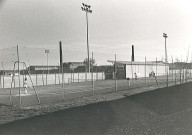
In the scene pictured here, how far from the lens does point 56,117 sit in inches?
380

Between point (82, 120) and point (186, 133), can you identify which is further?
point (82, 120)

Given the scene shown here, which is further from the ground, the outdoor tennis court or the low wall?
the low wall

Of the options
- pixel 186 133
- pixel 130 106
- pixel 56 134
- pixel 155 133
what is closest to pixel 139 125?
pixel 155 133

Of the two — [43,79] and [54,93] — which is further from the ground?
[43,79]

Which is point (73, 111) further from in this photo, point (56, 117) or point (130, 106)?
point (130, 106)

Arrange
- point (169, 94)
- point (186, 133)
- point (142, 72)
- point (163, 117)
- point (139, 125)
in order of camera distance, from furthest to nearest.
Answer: point (142, 72) < point (169, 94) < point (163, 117) < point (139, 125) < point (186, 133)

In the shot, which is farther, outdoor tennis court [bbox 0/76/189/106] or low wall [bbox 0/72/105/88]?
low wall [bbox 0/72/105/88]

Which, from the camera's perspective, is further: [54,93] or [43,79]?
[43,79]

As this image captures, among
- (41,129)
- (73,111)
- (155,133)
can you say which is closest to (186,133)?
(155,133)

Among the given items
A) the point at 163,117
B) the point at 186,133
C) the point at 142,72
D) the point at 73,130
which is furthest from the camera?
the point at 142,72

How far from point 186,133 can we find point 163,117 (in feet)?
8.14

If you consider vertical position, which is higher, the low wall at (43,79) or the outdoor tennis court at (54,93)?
the low wall at (43,79)

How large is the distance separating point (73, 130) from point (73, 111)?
114 inches

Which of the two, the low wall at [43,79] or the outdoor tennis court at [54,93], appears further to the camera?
the low wall at [43,79]
